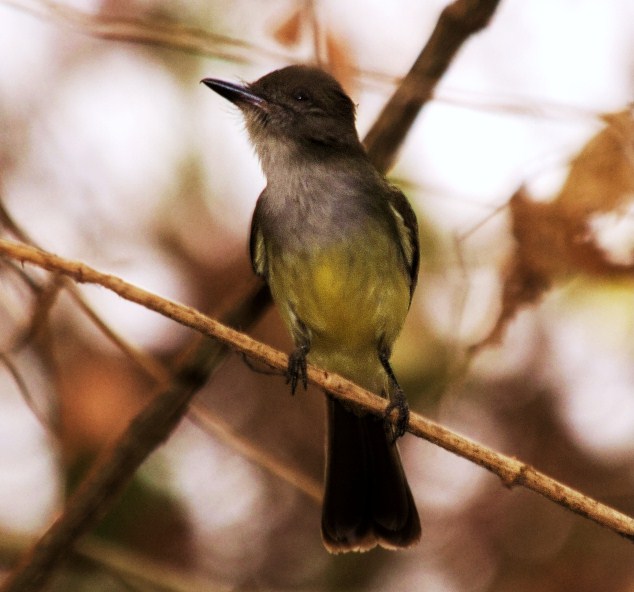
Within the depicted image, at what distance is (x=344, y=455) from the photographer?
318 centimetres

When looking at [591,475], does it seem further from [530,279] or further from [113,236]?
[113,236]

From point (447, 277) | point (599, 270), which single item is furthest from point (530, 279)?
point (447, 277)

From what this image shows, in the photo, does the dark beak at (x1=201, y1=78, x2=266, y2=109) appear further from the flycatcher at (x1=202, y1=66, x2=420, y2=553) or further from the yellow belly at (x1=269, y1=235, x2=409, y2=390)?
the yellow belly at (x1=269, y1=235, x2=409, y2=390)

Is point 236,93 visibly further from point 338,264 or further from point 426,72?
point 426,72

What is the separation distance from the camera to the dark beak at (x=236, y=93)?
9.93 ft

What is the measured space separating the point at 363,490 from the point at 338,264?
0.74m

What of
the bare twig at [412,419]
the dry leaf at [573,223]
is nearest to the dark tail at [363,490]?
the dry leaf at [573,223]

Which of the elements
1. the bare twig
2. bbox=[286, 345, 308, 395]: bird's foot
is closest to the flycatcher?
bbox=[286, 345, 308, 395]: bird's foot

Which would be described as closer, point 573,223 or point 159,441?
point 159,441

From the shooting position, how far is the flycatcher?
116 inches

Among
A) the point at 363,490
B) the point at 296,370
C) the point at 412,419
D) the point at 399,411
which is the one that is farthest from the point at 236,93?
the point at 412,419

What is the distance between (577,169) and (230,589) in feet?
5.21

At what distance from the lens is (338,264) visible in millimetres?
2955

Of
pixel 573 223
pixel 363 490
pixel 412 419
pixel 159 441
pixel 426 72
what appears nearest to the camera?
pixel 412 419
